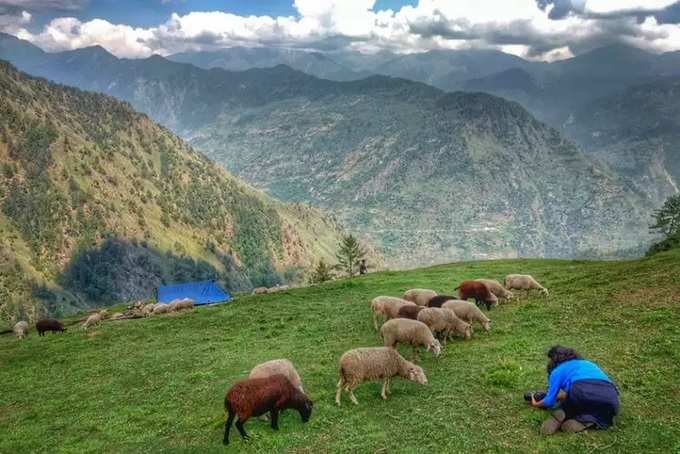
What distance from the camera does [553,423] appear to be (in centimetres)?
1428

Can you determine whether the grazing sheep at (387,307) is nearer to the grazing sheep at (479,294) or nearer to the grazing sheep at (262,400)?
the grazing sheep at (479,294)

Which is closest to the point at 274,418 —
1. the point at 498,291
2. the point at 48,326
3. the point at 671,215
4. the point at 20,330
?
the point at 498,291

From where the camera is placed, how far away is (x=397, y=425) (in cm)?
1633

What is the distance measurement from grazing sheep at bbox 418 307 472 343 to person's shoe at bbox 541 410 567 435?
10864 millimetres

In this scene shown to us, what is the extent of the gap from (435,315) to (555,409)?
1006 centimetres

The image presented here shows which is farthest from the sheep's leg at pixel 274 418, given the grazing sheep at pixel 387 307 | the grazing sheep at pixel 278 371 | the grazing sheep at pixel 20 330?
the grazing sheep at pixel 20 330

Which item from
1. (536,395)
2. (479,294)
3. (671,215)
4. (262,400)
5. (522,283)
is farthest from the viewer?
(671,215)

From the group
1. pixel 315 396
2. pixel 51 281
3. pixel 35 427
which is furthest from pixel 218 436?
pixel 51 281

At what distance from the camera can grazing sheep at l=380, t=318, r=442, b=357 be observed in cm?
2266

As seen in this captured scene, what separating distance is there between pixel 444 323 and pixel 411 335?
10.1ft

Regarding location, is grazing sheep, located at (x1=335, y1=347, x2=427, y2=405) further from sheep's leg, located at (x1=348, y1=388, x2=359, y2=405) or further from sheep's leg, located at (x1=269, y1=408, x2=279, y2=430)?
sheep's leg, located at (x1=269, y1=408, x2=279, y2=430)

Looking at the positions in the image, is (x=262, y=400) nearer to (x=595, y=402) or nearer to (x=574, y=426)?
(x=574, y=426)

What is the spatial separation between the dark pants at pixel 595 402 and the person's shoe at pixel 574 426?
0.09 meters

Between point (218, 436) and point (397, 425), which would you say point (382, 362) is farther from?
point (218, 436)
